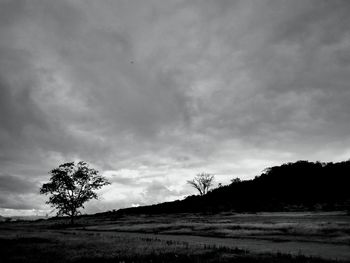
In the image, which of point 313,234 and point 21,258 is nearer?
point 21,258

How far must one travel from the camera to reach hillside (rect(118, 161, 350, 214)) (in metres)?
79.1

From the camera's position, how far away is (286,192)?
92.1m

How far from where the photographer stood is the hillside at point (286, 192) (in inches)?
3115

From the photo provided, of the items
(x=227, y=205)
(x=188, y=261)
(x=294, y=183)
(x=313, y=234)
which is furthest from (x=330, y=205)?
(x=188, y=261)

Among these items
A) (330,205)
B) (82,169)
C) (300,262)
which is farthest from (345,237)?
(82,169)

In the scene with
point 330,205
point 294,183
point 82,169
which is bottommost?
point 330,205

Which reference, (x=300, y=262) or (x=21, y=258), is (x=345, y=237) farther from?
(x=21, y=258)

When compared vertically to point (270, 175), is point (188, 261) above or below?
below

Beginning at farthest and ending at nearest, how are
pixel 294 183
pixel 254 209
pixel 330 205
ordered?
1. pixel 294 183
2. pixel 254 209
3. pixel 330 205

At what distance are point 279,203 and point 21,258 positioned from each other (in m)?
76.7

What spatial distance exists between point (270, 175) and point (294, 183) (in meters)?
15.2

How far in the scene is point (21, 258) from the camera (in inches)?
753

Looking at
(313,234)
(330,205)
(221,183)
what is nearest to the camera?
(313,234)

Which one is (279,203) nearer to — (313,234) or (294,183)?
(294,183)
